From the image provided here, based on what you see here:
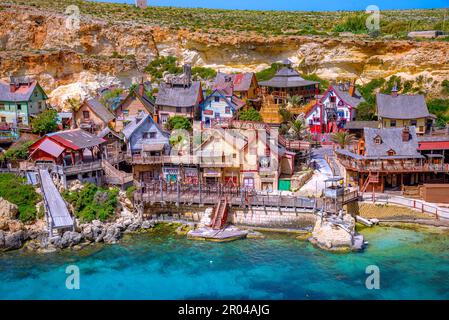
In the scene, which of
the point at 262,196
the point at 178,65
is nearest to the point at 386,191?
the point at 262,196

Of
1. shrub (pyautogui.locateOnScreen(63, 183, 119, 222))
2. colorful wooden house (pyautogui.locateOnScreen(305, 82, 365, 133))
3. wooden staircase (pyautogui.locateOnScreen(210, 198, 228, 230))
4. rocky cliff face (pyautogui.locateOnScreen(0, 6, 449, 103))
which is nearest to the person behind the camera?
wooden staircase (pyautogui.locateOnScreen(210, 198, 228, 230))

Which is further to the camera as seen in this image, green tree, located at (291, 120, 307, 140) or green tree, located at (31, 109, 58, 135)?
green tree, located at (291, 120, 307, 140)

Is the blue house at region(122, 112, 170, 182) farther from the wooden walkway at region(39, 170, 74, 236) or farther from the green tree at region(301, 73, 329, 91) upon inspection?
the green tree at region(301, 73, 329, 91)

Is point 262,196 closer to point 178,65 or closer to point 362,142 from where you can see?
point 362,142

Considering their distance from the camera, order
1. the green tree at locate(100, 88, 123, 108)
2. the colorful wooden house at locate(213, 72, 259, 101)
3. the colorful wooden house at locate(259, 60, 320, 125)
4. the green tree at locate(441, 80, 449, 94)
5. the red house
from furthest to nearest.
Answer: the colorful wooden house at locate(259, 60, 320, 125)
the colorful wooden house at locate(213, 72, 259, 101)
the green tree at locate(441, 80, 449, 94)
the green tree at locate(100, 88, 123, 108)
the red house

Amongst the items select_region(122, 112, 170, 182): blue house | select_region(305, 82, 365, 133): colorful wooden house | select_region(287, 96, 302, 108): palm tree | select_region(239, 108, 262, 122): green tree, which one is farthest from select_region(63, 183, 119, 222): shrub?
select_region(287, 96, 302, 108): palm tree

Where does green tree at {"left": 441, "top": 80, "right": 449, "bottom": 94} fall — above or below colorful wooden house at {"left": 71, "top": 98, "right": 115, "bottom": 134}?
above

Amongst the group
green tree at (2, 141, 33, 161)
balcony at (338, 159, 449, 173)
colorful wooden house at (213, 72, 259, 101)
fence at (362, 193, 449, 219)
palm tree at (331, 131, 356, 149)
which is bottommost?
fence at (362, 193, 449, 219)

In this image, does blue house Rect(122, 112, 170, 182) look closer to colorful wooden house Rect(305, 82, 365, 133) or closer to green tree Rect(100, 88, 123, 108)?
green tree Rect(100, 88, 123, 108)
